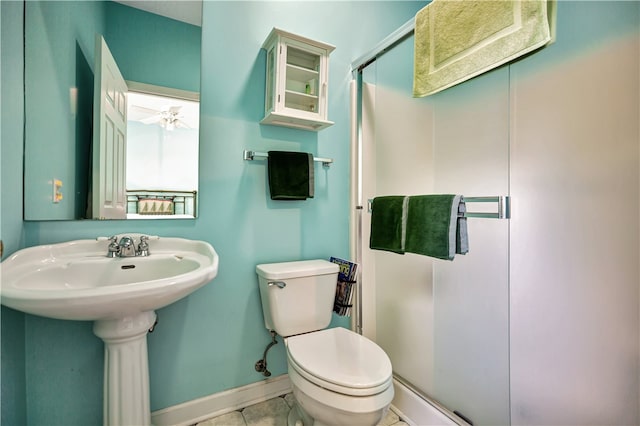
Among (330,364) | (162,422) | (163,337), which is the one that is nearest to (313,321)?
(330,364)

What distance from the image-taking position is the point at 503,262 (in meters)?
1.33

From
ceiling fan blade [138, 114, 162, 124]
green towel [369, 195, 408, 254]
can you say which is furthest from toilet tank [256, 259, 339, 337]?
ceiling fan blade [138, 114, 162, 124]

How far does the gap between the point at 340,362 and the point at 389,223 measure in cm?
65

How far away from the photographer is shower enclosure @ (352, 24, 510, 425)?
1329mm

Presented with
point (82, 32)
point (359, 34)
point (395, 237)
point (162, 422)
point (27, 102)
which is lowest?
point (162, 422)

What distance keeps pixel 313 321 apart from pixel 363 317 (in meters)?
0.42

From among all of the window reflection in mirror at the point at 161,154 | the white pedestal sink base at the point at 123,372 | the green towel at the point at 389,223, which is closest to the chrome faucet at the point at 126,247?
the window reflection in mirror at the point at 161,154

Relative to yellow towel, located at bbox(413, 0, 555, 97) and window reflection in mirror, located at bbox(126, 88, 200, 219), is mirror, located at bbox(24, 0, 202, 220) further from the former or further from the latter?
yellow towel, located at bbox(413, 0, 555, 97)

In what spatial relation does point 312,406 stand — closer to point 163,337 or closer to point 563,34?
point 163,337

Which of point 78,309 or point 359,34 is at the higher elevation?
point 359,34

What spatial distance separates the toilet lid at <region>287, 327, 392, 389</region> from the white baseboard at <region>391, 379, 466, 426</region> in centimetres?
44

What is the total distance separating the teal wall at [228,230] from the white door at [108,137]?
0.10 metres

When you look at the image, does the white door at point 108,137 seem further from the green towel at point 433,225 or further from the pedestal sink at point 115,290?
the green towel at point 433,225

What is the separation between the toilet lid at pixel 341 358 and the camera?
1.03 m
